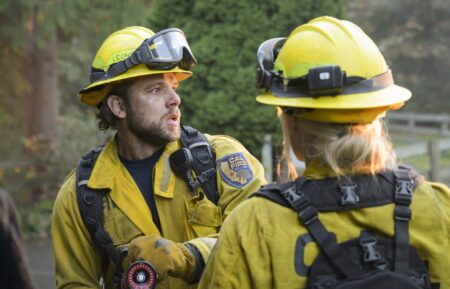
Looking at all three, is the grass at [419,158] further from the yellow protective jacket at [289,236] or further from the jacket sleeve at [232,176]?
the yellow protective jacket at [289,236]

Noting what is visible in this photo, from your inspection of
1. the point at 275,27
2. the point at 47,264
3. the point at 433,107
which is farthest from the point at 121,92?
the point at 433,107

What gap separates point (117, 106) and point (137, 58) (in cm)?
35

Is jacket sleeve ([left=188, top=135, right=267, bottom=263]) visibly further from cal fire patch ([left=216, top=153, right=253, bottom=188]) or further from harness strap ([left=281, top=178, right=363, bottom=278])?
harness strap ([left=281, top=178, right=363, bottom=278])

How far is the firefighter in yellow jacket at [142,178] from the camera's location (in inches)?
150

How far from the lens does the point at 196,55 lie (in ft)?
25.1

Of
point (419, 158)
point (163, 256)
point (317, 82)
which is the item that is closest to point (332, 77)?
point (317, 82)

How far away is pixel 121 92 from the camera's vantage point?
13.6 ft

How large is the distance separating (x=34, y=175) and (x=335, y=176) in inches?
485

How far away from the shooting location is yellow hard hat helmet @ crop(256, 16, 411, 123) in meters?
2.63

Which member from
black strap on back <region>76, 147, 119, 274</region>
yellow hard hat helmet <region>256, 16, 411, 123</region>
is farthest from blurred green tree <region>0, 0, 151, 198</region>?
yellow hard hat helmet <region>256, 16, 411, 123</region>

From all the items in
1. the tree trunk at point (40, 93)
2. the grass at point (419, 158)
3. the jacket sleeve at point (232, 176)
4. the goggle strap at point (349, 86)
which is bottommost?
the grass at point (419, 158)

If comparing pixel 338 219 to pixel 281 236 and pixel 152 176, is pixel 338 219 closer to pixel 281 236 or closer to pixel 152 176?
pixel 281 236

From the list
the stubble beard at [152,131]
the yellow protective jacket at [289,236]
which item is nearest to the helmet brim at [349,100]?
the yellow protective jacket at [289,236]

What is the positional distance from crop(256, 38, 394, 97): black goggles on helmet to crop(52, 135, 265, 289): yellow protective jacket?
0.99 metres
